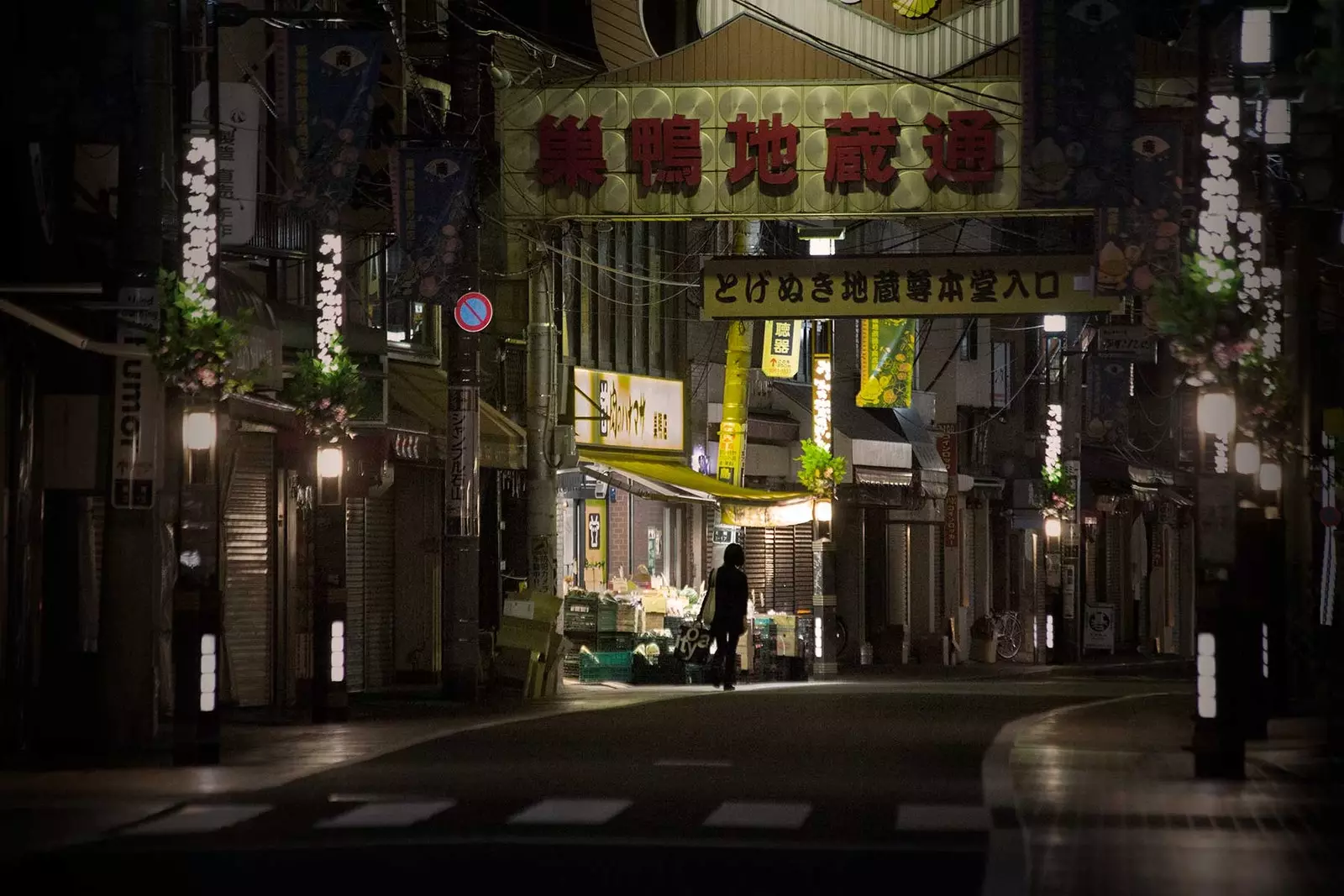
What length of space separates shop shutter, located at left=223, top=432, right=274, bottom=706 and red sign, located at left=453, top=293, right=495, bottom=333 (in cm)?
261

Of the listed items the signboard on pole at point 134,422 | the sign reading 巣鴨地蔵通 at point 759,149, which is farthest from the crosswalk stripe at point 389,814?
the sign reading 巣鴨地蔵通 at point 759,149

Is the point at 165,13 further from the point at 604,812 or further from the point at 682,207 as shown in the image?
the point at 682,207

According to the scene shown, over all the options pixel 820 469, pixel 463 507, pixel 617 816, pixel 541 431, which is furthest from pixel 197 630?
pixel 820 469

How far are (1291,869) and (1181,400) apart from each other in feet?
179

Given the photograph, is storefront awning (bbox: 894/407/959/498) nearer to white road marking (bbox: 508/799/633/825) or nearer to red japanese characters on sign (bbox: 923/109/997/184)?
red japanese characters on sign (bbox: 923/109/997/184)

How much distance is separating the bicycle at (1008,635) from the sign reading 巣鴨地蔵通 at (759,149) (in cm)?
2185

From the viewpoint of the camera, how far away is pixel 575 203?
31578mm

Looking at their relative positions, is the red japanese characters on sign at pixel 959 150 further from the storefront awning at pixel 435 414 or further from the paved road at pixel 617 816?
the paved road at pixel 617 816

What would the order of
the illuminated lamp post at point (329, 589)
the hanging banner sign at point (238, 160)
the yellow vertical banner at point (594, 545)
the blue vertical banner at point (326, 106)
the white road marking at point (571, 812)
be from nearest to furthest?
the white road marking at point (571, 812)
the illuminated lamp post at point (329, 589)
the blue vertical banner at point (326, 106)
the hanging banner sign at point (238, 160)
the yellow vertical banner at point (594, 545)

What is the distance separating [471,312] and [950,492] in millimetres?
24126

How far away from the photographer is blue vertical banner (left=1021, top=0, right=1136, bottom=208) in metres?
28.0

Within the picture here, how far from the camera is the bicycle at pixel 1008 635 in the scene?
51719 millimetres

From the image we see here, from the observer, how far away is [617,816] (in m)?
13.7

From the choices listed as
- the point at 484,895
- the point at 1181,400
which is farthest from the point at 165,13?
the point at 1181,400
